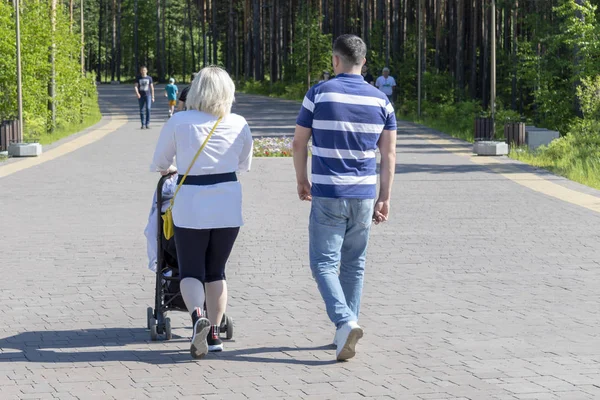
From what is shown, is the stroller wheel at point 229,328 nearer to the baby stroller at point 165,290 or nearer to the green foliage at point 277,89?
the baby stroller at point 165,290

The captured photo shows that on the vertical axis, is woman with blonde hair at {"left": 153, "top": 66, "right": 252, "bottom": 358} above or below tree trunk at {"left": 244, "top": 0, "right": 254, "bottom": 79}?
below

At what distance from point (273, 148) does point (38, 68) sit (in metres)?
7.79

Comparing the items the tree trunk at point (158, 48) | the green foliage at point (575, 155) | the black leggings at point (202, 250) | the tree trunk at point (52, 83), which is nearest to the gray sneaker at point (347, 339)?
the black leggings at point (202, 250)

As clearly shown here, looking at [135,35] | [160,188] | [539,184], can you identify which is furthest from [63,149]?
[135,35]

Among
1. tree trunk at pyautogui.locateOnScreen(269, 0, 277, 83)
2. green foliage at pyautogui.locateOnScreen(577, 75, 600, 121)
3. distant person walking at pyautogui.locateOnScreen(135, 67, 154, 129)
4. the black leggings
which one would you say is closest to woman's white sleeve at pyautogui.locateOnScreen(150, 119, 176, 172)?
the black leggings

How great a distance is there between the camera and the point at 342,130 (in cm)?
707

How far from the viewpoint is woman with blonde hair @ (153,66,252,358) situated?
712 centimetres

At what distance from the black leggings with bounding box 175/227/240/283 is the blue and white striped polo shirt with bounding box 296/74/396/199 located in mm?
614

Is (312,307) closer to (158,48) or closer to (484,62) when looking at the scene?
(484,62)

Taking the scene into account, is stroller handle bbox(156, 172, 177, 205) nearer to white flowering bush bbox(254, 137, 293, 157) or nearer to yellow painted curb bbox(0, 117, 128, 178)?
yellow painted curb bbox(0, 117, 128, 178)

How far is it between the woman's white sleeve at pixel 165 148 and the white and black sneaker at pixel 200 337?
951 millimetres

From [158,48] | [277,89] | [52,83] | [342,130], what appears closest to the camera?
[342,130]

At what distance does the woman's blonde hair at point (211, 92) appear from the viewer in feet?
23.4

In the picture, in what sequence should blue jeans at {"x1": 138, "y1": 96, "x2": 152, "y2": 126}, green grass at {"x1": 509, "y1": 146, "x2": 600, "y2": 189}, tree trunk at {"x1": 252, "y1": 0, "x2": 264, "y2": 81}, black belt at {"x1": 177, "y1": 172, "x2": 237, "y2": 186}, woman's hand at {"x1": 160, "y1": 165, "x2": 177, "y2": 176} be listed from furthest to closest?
tree trunk at {"x1": 252, "y1": 0, "x2": 264, "y2": 81} < blue jeans at {"x1": 138, "y1": 96, "x2": 152, "y2": 126} < green grass at {"x1": 509, "y1": 146, "x2": 600, "y2": 189} < woman's hand at {"x1": 160, "y1": 165, "x2": 177, "y2": 176} < black belt at {"x1": 177, "y1": 172, "x2": 237, "y2": 186}
